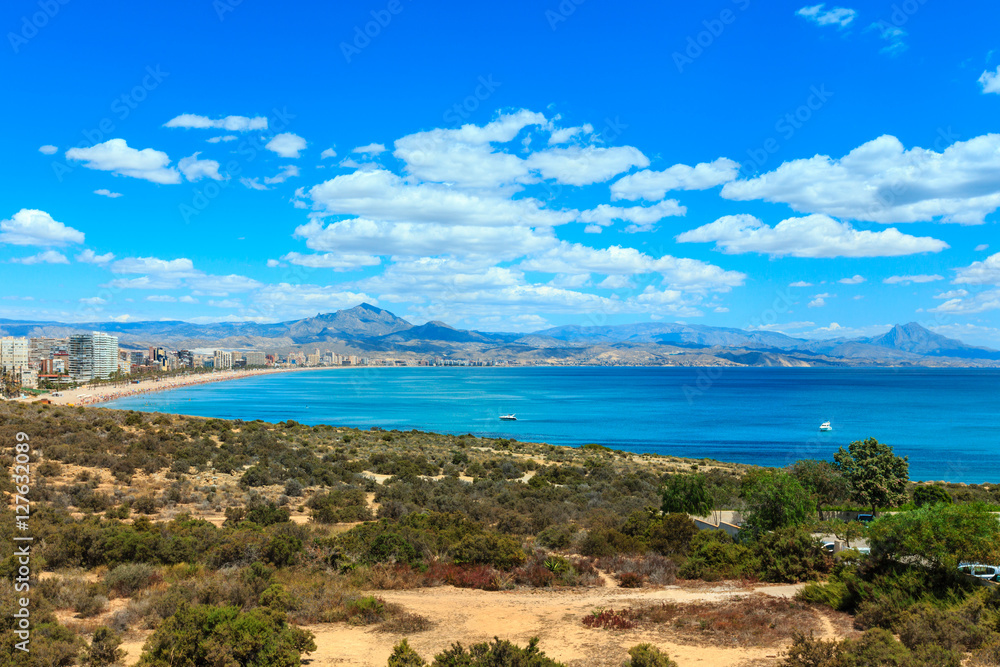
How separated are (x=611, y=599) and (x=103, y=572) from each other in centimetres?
1052

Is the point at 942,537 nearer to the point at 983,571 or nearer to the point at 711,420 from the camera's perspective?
the point at 983,571

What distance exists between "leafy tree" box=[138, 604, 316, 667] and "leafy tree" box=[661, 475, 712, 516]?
15.2 metres

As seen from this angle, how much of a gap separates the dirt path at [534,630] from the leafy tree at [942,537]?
2219mm

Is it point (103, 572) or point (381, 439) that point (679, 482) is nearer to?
point (103, 572)

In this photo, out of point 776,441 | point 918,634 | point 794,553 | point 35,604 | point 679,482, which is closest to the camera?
point 918,634

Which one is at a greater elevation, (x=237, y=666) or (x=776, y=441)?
(x=237, y=666)

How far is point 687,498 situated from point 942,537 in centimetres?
1019

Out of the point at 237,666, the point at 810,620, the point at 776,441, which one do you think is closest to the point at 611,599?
the point at 810,620

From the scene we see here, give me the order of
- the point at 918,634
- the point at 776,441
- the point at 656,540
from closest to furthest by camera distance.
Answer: the point at 918,634, the point at 656,540, the point at 776,441

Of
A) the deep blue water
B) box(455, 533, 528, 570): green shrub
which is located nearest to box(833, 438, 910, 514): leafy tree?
box(455, 533, 528, 570): green shrub

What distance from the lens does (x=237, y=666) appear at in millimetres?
8102

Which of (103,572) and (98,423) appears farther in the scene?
(98,423)

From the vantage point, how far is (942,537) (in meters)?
11.2

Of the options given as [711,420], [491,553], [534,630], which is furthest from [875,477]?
[711,420]
